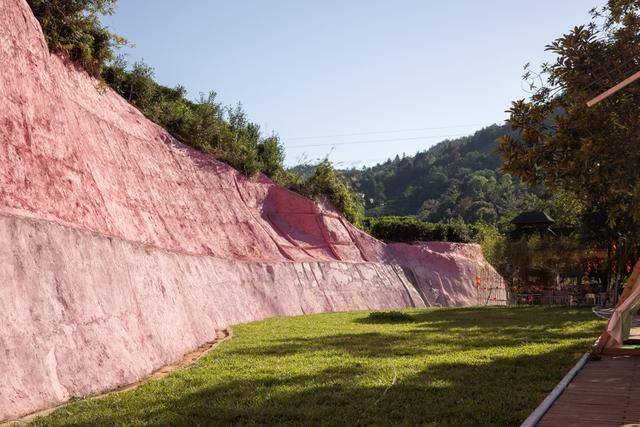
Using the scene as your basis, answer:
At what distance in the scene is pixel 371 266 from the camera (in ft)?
121

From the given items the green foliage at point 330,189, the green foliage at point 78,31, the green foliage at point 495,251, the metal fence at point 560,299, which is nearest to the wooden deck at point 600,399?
the green foliage at point 78,31

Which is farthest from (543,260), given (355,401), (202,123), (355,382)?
(355,401)

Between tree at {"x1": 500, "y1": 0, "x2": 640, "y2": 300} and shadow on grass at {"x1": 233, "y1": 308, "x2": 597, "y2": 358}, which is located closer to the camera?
tree at {"x1": 500, "y1": 0, "x2": 640, "y2": 300}

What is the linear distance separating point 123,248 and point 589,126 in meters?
9.16

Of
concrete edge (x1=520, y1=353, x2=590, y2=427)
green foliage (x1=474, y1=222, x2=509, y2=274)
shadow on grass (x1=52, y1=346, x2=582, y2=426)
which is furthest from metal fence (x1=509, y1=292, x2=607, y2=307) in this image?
shadow on grass (x1=52, y1=346, x2=582, y2=426)

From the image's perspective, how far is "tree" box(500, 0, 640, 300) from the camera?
10.9m

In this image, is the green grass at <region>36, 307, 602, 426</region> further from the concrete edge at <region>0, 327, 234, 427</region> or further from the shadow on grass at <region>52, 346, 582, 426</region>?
the concrete edge at <region>0, 327, 234, 427</region>

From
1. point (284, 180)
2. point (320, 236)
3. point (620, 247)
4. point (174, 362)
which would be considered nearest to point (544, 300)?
point (620, 247)

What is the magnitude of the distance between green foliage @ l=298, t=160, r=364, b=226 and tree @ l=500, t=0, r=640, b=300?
87.4ft

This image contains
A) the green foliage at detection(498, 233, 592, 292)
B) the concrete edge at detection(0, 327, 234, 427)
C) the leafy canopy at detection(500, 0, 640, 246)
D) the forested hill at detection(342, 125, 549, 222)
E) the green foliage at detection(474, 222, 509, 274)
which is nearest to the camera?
the concrete edge at detection(0, 327, 234, 427)

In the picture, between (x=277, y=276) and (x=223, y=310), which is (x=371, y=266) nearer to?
(x=277, y=276)

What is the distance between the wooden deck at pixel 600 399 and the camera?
6.66 m

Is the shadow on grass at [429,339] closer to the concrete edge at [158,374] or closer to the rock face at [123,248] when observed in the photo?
the concrete edge at [158,374]

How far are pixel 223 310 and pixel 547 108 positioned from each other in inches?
501
